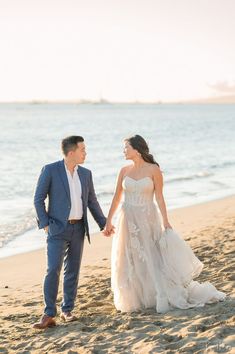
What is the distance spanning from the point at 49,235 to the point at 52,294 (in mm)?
627

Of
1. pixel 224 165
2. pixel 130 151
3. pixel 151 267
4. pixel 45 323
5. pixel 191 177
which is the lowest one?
pixel 224 165

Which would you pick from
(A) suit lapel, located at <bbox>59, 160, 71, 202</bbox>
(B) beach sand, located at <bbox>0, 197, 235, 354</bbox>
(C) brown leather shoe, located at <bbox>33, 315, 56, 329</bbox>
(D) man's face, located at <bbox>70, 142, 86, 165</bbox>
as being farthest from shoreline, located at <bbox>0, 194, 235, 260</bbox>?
(D) man's face, located at <bbox>70, 142, 86, 165</bbox>

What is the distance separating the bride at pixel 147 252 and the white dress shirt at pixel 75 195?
0.44 metres

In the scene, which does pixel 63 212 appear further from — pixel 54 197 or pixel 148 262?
pixel 148 262

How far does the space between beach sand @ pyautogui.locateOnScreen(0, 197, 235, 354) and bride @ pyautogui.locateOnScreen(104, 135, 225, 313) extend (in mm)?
198

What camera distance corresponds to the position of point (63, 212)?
20.6 ft

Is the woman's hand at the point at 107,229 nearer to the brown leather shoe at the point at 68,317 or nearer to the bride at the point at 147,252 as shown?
the bride at the point at 147,252

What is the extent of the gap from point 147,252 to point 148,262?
0.11 metres

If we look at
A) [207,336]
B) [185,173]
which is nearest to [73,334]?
[207,336]

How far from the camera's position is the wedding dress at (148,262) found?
6.50 meters

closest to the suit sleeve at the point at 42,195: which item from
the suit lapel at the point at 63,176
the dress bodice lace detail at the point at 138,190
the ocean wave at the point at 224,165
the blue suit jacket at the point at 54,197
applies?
the blue suit jacket at the point at 54,197

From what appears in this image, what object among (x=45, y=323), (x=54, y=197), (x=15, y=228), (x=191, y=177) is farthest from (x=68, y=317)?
(x=191, y=177)

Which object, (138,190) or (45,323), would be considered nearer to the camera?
(45,323)

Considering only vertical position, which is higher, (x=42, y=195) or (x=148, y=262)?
(x=42, y=195)
